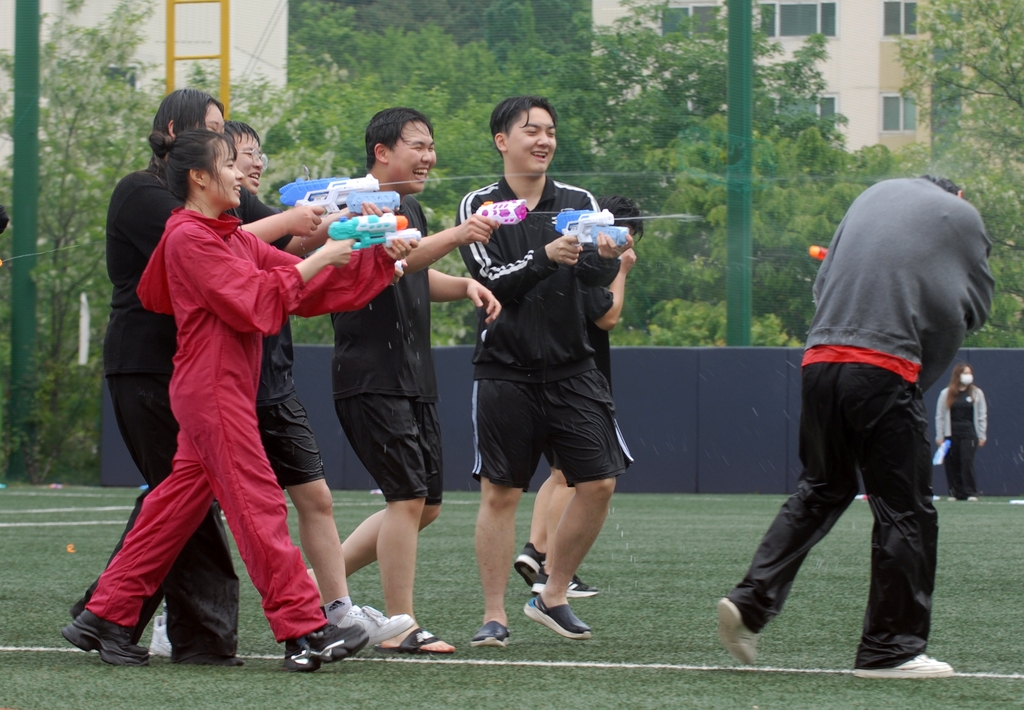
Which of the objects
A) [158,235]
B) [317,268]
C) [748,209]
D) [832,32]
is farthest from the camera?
[832,32]

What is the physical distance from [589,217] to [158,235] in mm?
1489

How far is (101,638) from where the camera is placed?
415 centimetres

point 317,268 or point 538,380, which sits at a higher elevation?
point 317,268

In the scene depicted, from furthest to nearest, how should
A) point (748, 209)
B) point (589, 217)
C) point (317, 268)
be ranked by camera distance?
point (748, 209) → point (589, 217) → point (317, 268)

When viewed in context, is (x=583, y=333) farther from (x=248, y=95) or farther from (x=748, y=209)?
(x=248, y=95)

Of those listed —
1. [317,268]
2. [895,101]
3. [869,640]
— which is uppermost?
→ [895,101]

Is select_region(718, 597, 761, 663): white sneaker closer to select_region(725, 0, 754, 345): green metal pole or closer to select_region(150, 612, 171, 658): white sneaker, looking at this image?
select_region(150, 612, 171, 658): white sneaker

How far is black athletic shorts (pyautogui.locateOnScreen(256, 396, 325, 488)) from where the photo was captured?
14.8ft

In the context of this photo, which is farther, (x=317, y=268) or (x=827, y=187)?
(x=827, y=187)

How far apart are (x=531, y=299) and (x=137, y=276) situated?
56.9 inches

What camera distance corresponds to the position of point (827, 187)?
14.8 m

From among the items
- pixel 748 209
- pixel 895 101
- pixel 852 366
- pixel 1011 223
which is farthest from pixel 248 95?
pixel 852 366

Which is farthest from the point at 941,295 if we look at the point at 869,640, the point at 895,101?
the point at 895,101

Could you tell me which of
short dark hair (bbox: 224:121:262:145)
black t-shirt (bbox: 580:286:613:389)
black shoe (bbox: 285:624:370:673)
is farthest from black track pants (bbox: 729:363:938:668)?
black t-shirt (bbox: 580:286:613:389)
